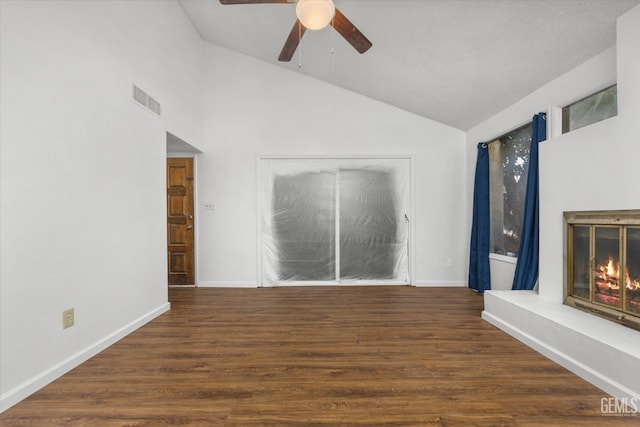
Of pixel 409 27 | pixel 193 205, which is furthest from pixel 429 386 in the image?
pixel 193 205

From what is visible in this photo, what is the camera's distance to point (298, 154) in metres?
4.18

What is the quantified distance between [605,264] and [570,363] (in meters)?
0.78

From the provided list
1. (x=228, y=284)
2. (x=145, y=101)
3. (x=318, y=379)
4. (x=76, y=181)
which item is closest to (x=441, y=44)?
(x=145, y=101)

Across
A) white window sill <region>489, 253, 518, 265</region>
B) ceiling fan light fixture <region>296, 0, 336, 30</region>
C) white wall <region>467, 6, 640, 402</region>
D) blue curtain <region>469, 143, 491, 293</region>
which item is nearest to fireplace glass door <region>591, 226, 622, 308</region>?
white wall <region>467, 6, 640, 402</region>

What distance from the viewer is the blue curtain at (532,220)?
2.77m

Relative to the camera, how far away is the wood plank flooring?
1450 mm

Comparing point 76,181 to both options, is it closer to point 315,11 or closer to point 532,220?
point 315,11

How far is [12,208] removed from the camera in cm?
157

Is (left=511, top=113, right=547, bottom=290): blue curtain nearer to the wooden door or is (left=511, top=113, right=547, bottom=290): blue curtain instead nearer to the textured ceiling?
the textured ceiling

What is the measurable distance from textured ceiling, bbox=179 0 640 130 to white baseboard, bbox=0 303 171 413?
11.0ft

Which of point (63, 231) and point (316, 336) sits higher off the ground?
point (63, 231)

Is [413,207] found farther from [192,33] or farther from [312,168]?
[192,33]

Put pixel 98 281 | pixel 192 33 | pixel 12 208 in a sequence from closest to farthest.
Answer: pixel 12 208 → pixel 98 281 → pixel 192 33

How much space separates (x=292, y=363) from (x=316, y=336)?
477mm
